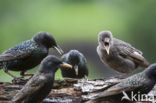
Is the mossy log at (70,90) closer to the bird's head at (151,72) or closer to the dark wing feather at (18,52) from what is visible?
the dark wing feather at (18,52)

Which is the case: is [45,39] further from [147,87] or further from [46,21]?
[46,21]

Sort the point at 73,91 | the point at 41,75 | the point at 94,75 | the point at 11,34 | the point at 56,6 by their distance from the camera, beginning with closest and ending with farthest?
1. the point at 41,75
2. the point at 73,91
3. the point at 94,75
4. the point at 11,34
5. the point at 56,6

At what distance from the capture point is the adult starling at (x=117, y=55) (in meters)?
11.5

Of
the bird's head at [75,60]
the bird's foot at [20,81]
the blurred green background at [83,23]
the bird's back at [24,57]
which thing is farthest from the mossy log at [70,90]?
the blurred green background at [83,23]

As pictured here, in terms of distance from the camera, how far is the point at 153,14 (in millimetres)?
20125

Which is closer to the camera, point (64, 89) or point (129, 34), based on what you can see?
point (64, 89)

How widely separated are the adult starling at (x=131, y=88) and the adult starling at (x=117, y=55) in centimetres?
180

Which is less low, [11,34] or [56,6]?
[56,6]

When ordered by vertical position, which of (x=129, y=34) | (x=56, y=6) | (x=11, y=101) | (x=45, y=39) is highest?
(x=56, y=6)

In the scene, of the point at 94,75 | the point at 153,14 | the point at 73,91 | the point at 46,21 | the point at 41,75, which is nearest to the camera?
the point at 41,75

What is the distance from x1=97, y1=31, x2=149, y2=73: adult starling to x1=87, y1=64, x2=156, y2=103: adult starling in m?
1.80

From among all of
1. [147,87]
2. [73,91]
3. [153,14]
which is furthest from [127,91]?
[153,14]

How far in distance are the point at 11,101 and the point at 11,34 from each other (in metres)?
12.5

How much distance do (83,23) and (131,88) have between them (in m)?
18.3
